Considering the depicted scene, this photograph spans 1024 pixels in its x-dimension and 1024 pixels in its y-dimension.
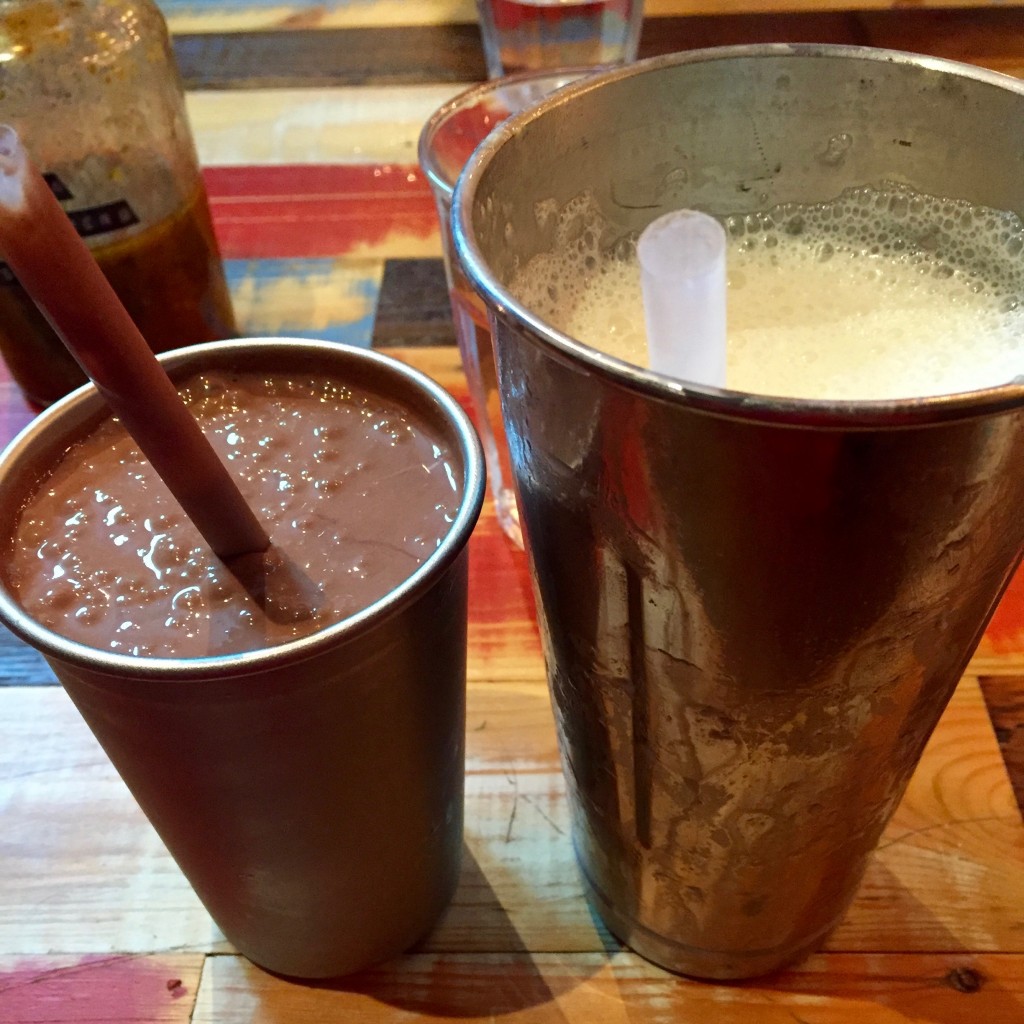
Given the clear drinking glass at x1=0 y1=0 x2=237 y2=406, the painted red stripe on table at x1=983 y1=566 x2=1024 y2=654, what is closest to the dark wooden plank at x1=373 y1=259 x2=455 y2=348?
the clear drinking glass at x1=0 y1=0 x2=237 y2=406

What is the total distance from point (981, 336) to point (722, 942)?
1.00 ft

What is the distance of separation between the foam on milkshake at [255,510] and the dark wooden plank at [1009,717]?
38cm

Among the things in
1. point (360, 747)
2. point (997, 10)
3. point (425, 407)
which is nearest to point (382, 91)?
point (997, 10)

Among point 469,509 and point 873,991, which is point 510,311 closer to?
point 469,509

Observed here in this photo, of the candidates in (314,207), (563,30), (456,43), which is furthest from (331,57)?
(563,30)

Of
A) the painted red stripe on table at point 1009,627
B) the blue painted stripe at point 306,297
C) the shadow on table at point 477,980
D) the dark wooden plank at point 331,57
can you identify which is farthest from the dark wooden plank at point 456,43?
the shadow on table at point 477,980

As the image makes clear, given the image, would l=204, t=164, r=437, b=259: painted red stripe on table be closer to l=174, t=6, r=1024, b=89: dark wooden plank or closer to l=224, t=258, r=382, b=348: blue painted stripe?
l=224, t=258, r=382, b=348: blue painted stripe

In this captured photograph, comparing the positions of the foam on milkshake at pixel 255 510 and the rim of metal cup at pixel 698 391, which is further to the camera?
the foam on milkshake at pixel 255 510

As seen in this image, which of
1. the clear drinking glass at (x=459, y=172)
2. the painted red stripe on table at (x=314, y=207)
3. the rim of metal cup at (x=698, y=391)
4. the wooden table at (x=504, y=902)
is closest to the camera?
the rim of metal cup at (x=698, y=391)

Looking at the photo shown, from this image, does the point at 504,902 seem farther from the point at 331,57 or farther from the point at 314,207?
the point at 331,57

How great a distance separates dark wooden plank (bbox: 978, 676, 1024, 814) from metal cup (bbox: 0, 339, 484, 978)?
317mm

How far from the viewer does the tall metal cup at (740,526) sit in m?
0.30

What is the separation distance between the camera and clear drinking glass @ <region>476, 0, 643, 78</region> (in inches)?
33.8

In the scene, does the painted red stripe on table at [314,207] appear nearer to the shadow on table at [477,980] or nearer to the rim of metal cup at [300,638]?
the rim of metal cup at [300,638]
